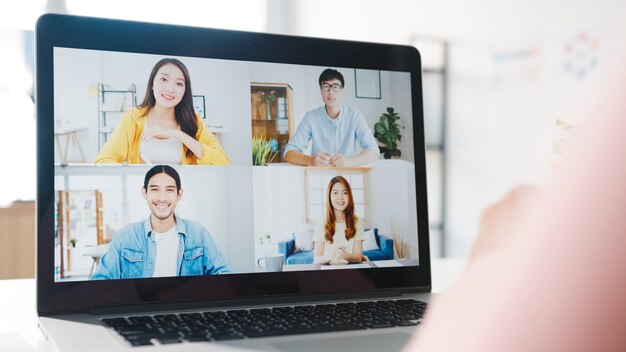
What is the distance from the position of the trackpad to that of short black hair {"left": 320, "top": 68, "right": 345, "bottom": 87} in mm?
376

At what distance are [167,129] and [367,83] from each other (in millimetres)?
276

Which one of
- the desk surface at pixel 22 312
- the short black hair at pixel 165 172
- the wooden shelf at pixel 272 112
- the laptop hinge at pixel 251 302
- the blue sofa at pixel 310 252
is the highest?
the wooden shelf at pixel 272 112

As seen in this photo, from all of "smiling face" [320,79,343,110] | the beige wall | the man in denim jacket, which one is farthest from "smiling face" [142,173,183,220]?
the beige wall

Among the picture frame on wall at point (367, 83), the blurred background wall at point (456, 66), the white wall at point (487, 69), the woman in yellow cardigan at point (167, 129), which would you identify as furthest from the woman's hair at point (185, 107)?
the white wall at point (487, 69)

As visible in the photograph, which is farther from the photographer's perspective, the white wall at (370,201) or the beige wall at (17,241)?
→ the beige wall at (17,241)

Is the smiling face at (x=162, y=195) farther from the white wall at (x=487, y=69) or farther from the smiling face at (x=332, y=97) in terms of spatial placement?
the white wall at (x=487, y=69)

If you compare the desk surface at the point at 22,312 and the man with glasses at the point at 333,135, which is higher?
the man with glasses at the point at 333,135

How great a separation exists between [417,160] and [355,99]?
0.41ft

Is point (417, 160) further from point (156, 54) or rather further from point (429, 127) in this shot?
point (429, 127)

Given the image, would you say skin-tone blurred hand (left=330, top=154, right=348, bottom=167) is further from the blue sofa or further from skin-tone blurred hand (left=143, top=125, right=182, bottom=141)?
skin-tone blurred hand (left=143, top=125, right=182, bottom=141)

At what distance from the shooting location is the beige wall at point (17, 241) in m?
3.45

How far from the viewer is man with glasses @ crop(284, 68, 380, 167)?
2.69ft

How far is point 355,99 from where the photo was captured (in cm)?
85

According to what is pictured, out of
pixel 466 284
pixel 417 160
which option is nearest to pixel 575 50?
pixel 417 160
